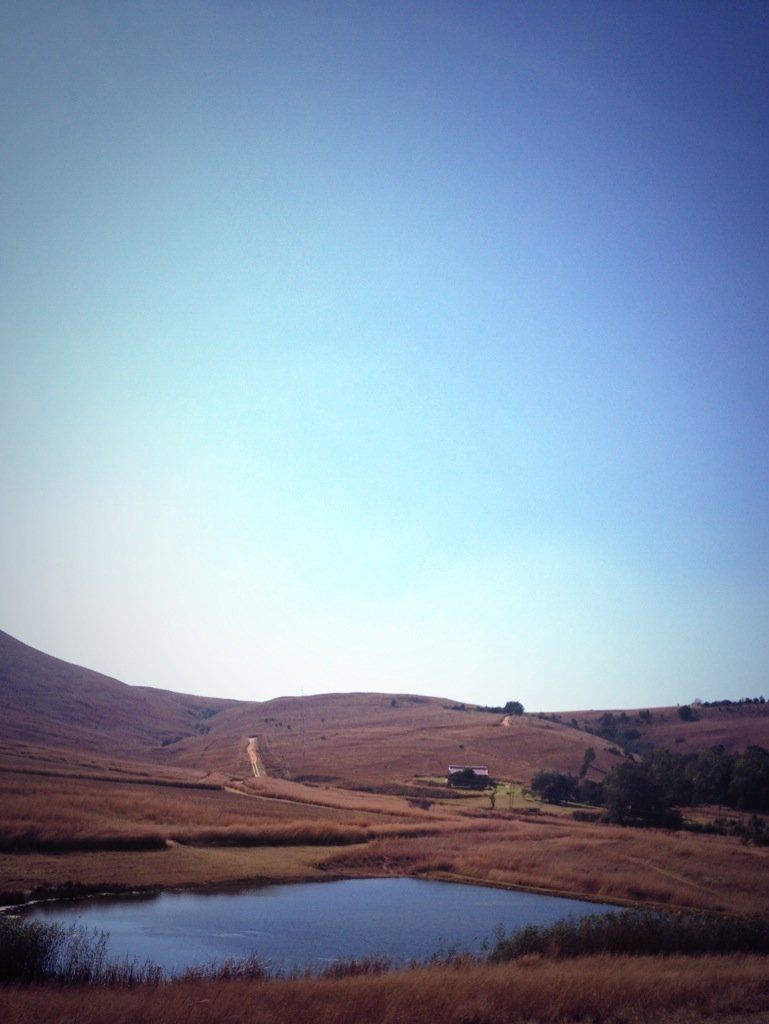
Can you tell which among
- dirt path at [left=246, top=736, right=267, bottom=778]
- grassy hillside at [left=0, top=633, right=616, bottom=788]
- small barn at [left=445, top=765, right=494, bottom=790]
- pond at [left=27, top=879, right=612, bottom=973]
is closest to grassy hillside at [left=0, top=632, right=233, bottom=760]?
grassy hillside at [left=0, top=633, right=616, bottom=788]

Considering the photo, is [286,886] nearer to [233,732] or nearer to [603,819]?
[603,819]

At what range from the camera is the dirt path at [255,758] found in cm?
10450

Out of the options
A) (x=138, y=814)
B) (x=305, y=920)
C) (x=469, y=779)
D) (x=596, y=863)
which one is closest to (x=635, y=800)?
(x=469, y=779)

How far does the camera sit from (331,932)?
30609 mm

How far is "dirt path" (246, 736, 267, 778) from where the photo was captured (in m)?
104

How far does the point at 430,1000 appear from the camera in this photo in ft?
55.3

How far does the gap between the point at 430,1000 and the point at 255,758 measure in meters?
111

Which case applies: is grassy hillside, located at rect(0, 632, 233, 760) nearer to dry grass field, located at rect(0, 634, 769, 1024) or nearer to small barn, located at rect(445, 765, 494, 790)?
dry grass field, located at rect(0, 634, 769, 1024)

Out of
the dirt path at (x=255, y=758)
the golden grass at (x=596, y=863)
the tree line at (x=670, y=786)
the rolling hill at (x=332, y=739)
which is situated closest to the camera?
the golden grass at (x=596, y=863)

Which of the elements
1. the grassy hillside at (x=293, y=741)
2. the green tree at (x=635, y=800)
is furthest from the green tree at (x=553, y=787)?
the grassy hillside at (x=293, y=741)

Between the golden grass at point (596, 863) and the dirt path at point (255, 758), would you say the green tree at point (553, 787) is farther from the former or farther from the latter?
the dirt path at point (255, 758)

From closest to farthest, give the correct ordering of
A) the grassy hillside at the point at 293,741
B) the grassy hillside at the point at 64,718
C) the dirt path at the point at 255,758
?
the grassy hillside at the point at 293,741 < the dirt path at the point at 255,758 < the grassy hillside at the point at 64,718

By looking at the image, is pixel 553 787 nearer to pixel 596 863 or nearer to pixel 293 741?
pixel 596 863

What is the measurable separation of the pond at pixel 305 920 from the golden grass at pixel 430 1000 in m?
Answer: 7.24
